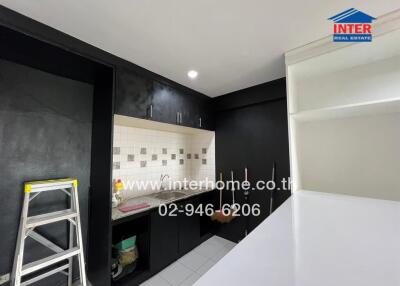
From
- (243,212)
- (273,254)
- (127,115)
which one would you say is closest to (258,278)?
(273,254)

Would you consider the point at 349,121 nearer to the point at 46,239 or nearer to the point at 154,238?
the point at 154,238

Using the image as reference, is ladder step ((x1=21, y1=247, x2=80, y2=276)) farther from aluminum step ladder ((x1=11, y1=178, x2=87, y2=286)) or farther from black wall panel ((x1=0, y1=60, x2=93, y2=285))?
black wall panel ((x1=0, y1=60, x2=93, y2=285))

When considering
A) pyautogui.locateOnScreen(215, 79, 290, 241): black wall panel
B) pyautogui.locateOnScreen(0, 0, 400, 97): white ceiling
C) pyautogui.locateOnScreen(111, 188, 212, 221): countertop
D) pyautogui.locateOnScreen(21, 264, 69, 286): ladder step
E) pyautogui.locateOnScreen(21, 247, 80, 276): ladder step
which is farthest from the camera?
pyautogui.locateOnScreen(215, 79, 290, 241): black wall panel

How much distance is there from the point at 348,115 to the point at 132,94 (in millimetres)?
1856

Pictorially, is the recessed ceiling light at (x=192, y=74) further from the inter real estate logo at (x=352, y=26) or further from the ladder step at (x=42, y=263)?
the ladder step at (x=42, y=263)

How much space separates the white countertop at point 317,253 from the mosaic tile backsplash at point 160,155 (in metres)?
1.78

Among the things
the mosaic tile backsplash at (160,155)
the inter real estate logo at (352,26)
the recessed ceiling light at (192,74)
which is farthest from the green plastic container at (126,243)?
the inter real estate logo at (352,26)

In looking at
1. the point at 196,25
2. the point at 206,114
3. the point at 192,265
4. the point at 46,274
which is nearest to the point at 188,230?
the point at 192,265

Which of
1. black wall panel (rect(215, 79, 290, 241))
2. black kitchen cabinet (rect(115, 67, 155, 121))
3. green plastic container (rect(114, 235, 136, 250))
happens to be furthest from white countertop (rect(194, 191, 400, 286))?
green plastic container (rect(114, 235, 136, 250))

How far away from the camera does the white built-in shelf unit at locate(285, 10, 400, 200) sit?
119 centimetres

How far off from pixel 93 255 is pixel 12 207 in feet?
2.57

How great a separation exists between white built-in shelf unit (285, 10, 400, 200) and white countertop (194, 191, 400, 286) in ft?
1.93

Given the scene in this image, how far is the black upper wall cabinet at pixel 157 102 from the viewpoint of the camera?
1.58 metres

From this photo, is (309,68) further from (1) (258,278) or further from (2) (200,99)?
(1) (258,278)
